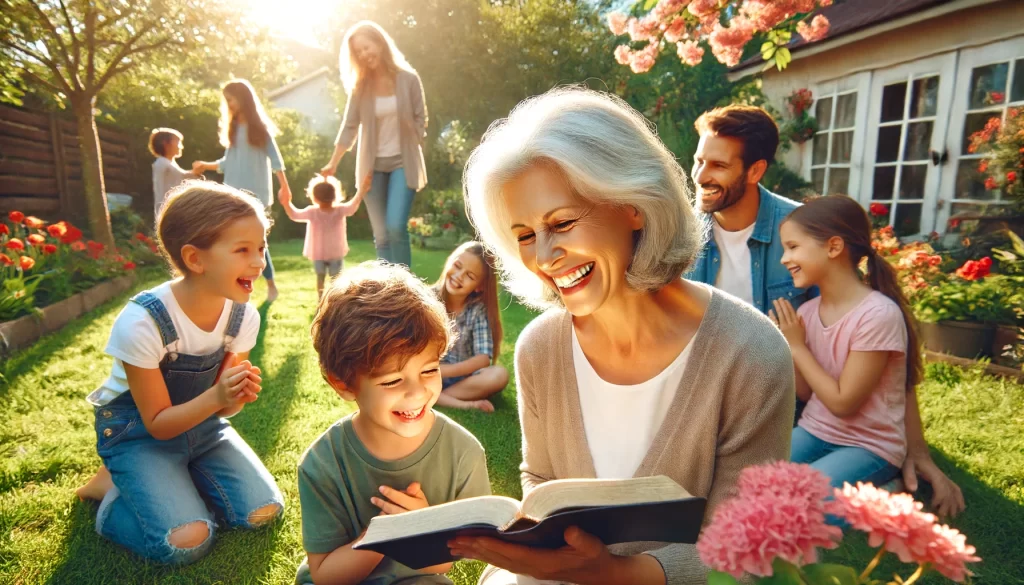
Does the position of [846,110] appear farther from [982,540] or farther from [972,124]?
[982,540]

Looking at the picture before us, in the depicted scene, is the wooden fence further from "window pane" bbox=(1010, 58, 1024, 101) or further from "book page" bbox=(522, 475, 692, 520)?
"window pane" bbox=(1010, 58, 1024, 101)

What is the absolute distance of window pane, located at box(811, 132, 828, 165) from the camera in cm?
911

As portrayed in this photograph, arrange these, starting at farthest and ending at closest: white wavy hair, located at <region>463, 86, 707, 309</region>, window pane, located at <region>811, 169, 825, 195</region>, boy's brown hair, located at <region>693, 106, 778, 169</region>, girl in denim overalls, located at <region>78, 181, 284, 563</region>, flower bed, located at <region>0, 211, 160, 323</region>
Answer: window pane, located at <region>811, 169, 825, 195</region>
flower bed, located at <region>0, 211, 160, 323</region>
boy's brown hair, located at <region>693, 106, 778, 169</region>
girl in denim overalls, located at <region>78, 181, 284, 563</region>
white wavy hair, located at <region>463, 86, 707, 309</region>

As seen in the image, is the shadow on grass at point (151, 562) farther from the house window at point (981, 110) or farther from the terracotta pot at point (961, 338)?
the house window at point (981, 110)

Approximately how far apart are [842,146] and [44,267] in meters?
10.2

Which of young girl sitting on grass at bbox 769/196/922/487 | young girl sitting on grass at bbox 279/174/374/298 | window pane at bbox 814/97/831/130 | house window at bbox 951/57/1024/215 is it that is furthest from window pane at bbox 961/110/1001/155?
young girl sitting on grass at bbox 279/174/374/298

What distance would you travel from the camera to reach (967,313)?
4.45 metres

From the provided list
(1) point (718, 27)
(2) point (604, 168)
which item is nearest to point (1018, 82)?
(1) point (718, 27)

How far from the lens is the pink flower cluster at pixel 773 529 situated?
620mm

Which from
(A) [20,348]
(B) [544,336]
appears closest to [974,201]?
(B) [544,336]

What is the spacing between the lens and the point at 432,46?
18.7 metres

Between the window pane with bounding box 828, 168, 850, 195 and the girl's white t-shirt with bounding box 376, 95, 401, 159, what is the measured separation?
672 centimetres

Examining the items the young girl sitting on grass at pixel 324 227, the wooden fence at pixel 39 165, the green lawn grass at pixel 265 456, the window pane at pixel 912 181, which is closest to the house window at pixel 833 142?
the window pane at pixel 912 181

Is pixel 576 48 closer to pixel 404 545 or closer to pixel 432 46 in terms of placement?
pixel 432 46
